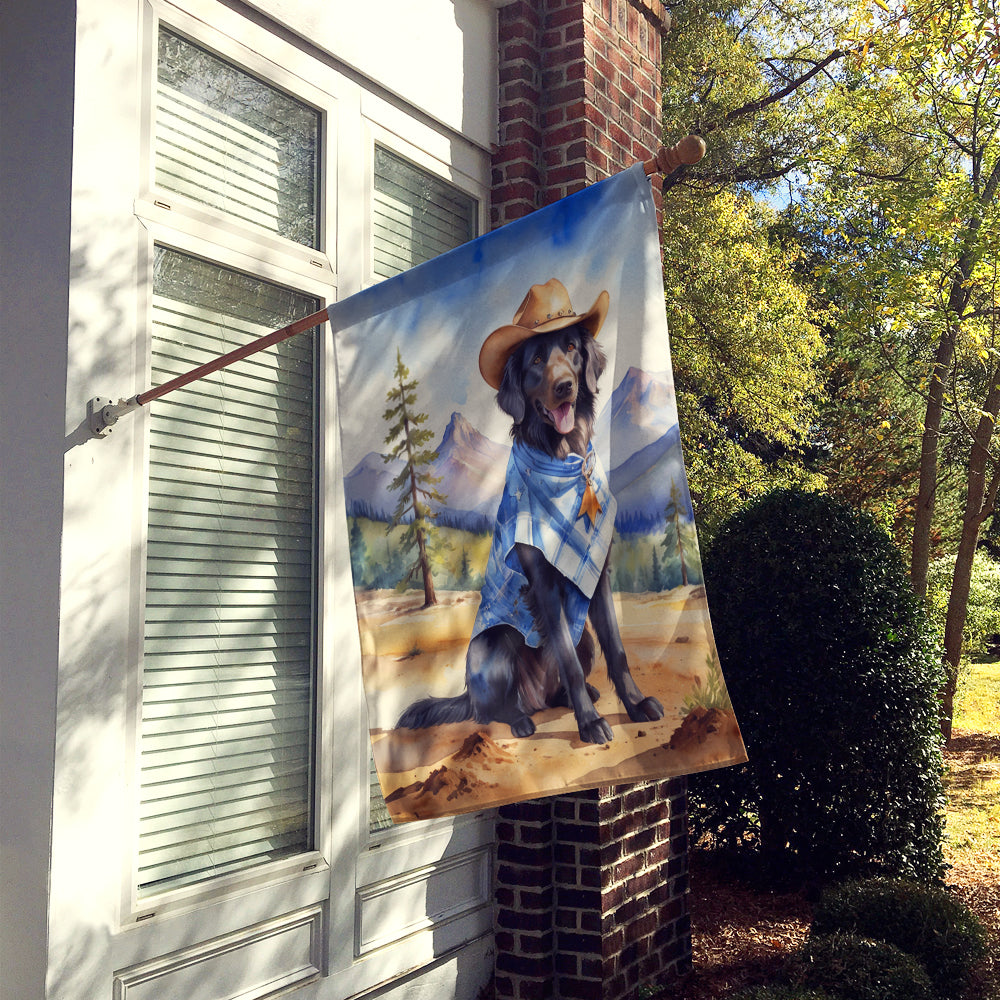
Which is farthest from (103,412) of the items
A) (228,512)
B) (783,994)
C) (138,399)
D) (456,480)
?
(783,994)

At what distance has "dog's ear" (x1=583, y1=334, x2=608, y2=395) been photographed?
2.59 meters

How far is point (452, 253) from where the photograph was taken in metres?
2.56

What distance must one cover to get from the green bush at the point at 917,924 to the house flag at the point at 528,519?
2507 mm

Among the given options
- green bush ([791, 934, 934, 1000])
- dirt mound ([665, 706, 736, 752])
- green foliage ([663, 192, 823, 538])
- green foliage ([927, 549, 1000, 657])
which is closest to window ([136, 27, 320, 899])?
dirt mound ([665, 706, 736, 752])

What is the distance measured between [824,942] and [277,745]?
251 centimetres

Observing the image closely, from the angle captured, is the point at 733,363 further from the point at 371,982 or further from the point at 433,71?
the point at 371,982

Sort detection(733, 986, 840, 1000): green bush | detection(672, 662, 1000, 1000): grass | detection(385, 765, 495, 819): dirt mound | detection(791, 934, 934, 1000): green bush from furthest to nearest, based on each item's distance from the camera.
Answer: detection(672, 662, 1000, 1000): grass, detection(791, 934, 934, 1000): green bush, detection(733, 986, 840, 1000): green bush, detection(385, 765, 495, 819): dirt mound

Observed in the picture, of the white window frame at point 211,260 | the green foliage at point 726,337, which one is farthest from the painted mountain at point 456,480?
the green foliage at point 726,337

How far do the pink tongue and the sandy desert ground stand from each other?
18.6 inches

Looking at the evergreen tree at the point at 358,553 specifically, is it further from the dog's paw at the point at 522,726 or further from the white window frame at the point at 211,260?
the white window frame at the point at 211,260

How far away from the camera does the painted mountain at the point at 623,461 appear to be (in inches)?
97.9

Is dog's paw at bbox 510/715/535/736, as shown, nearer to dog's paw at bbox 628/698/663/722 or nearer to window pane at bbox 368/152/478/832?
dog's paw at bbox 628/698/663/722

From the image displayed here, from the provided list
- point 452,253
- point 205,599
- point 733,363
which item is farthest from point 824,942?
point 733,363

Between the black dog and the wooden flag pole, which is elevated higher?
the wooden flag pole
